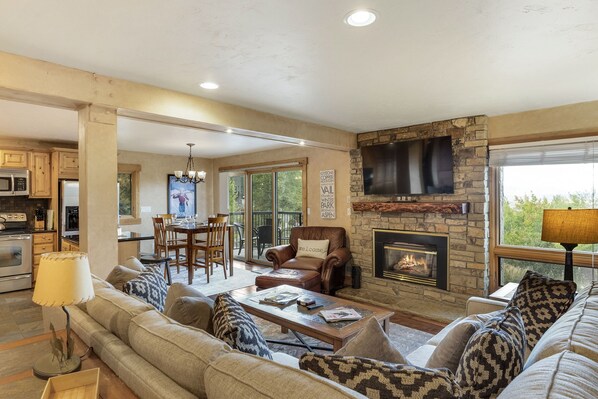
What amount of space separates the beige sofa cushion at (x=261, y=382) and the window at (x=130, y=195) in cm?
670

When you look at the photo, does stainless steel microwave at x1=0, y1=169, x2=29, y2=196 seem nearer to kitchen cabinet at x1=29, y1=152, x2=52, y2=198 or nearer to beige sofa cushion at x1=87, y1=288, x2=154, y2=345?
kitchen cabinet at x1=29, y1=152, x2=52, y2=198

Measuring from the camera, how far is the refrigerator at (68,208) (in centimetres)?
548

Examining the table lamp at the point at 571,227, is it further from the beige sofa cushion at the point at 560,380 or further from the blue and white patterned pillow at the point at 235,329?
the blue and white patterned pillow at the point at 235,329

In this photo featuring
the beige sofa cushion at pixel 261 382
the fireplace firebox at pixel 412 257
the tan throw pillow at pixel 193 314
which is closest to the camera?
the beige sofa cushion at pixel 261 382

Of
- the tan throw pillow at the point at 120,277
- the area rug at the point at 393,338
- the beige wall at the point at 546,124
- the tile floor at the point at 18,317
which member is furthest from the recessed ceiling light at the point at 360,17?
the tile floor at the point at 18,317

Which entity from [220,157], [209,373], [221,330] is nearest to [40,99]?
[221,330]

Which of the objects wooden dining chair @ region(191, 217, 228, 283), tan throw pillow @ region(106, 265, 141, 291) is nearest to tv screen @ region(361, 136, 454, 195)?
wooden dining chair @ region(191, 217, 228, 283)

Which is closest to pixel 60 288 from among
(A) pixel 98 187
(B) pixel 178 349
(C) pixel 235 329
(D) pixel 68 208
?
(B) pixel 178 349

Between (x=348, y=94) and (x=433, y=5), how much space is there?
4.98ft

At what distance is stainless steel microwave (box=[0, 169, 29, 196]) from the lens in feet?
17.1

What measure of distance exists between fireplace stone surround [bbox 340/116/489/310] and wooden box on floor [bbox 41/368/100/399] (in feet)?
12.8

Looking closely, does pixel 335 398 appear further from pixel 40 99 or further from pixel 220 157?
pixel 220 157

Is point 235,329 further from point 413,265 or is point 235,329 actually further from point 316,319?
point 413,265

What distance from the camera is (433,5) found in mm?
1767
